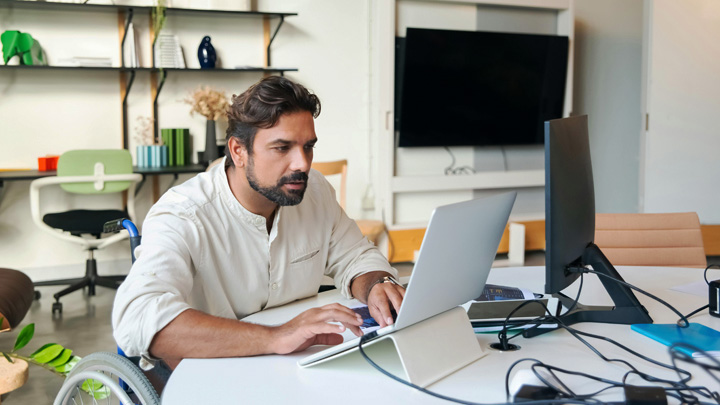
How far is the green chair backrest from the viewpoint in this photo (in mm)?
3922

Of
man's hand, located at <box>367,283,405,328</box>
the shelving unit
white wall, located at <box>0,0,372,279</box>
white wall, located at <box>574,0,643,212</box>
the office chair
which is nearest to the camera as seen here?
man's hand, located at <box>367,283,405,328</box>

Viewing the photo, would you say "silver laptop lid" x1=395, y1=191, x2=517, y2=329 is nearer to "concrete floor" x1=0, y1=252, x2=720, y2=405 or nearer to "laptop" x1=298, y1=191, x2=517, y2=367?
"laptop" x1=298, y1=191, x2=517, y2=367

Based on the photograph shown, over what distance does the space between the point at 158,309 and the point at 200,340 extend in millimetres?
95

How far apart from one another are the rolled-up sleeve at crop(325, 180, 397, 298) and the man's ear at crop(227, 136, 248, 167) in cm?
32

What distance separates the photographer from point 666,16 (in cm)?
482

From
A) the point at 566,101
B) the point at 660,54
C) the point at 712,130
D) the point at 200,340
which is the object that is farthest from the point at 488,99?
the point at 200,340

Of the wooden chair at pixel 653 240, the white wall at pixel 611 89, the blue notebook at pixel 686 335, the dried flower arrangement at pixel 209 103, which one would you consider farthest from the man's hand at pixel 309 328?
the white wall at pixel 611 89

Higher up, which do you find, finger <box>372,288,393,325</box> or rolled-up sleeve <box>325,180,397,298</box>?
rolled-up sleeve <box>325,180,397,298</box>

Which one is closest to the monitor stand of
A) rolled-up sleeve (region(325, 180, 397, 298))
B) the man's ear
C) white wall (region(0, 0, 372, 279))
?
rolled-up sleeve (region(325, 180, 397, 298))

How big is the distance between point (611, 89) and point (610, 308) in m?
4.56

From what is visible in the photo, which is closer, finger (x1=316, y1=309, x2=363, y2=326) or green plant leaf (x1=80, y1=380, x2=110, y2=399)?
finger (x1=316, y1=309, x2=363, y2=326)

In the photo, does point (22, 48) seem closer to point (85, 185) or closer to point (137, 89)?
point (137, 89)

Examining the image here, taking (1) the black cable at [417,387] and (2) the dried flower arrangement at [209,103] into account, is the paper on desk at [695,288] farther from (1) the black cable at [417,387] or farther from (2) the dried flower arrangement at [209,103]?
(2) the dried flower arrangement at [209,103]

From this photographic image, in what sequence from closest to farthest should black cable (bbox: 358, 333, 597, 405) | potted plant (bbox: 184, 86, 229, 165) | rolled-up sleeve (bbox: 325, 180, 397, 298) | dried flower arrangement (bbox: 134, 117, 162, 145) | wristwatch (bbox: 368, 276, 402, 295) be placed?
1. black cable (bbox: 358, 333, 597, 405)
2. wristwatch (bbox: 368, 276, 402, 295)
3. rolled-up sleeve (bbox: 325, 180, 397, 298)
4. potted plant (bbox: 184, 86, 229, 165)
5. dried flower arrangement (bbox: 134, 117, 162, 145)
